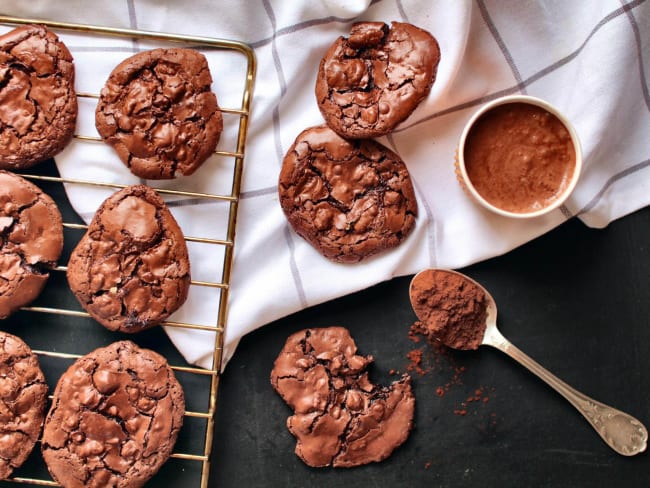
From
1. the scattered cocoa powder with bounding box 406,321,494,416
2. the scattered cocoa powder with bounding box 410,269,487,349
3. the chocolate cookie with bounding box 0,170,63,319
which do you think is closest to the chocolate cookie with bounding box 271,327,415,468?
the scattered cocoa powder with bounding box 406,321,494,416

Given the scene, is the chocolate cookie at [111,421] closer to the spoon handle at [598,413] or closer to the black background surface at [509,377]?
the black background surface at [509,377]

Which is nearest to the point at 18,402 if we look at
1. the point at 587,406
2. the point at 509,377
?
the point at 509,377

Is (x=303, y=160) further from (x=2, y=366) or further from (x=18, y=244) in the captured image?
(x=2, y=366)

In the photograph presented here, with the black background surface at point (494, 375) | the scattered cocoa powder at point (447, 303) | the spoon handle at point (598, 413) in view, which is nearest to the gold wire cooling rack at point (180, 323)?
the black background surface at point (494, 375)

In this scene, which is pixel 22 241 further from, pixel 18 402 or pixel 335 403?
pixel 335 403

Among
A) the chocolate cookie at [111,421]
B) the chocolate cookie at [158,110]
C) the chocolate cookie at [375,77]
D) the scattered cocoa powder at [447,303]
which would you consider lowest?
the chocolate cookie at [111,421]

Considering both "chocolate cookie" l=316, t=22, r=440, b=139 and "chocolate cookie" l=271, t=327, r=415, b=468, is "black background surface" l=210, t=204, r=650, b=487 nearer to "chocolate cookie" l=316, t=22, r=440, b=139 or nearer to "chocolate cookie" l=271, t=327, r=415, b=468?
"chocolate cookie" l=271, t=327, r=415, b=468

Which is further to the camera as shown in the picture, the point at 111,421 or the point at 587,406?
the point at 587,406
